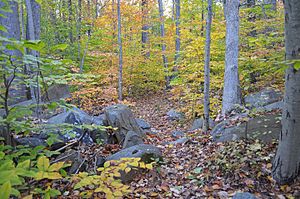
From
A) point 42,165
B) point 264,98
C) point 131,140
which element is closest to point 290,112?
point 42,165

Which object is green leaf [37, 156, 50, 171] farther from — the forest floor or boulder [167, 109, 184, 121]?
boulder [167, 109, 184, 121]

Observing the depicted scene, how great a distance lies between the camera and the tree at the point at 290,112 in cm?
276

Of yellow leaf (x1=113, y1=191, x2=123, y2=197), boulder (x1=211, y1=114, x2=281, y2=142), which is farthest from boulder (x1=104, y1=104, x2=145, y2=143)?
yellow leaf (x1=113, y1=191, x2=123, y2=197)

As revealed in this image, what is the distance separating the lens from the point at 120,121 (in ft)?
19.6

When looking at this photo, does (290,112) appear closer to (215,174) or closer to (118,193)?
(215,174)

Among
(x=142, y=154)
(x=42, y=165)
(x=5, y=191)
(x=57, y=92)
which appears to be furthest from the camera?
(x=57, y=92)

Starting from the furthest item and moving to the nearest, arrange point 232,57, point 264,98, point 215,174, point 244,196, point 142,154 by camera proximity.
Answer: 1. point 264,98
2. point 232,57
3. point 142,154
4. point 215,174
5. point 244,196

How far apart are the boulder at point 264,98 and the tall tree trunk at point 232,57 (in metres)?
0.47

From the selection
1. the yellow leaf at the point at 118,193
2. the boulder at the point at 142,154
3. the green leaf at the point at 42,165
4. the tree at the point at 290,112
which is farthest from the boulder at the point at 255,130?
the green leaf at the point at 42,165

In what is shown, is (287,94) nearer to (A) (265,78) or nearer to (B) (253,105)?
(B) (253,105)

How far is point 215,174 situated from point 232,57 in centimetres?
382

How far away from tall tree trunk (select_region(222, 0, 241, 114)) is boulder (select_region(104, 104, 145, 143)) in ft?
8.62

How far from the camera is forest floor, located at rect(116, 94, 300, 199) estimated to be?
332 cm

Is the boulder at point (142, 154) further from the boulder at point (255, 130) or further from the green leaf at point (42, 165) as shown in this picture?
the green leaf at point (42, 165)
